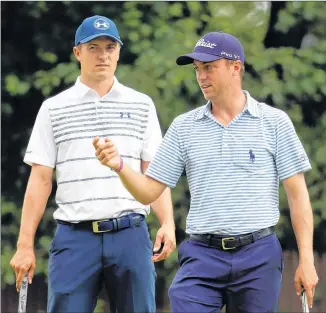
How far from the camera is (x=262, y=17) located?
1010cm

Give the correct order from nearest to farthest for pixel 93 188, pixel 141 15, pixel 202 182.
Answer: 1. pixel 202 182
2. pixel 93 188
3. pixel 141 15

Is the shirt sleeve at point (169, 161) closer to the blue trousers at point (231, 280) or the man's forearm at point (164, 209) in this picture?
the blue trousers at point (231, 280)

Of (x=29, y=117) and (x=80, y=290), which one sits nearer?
(x=80, y=290)

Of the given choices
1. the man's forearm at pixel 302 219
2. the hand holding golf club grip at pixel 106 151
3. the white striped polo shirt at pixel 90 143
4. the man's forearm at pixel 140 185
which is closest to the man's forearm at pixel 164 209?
the white striped polo shirt at pixel 90 143

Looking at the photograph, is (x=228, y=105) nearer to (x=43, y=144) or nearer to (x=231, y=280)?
(x=231, y=280)

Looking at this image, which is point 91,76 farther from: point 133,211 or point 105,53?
point 133,211

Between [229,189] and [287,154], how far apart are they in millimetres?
321

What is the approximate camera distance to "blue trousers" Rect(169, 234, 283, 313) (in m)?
5.11

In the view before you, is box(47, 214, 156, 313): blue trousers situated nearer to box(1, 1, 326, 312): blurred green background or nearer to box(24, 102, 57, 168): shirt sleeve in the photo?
box(24, 102, 57, 168): shirt sleeve

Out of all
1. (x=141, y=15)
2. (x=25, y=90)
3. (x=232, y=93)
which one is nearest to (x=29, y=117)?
(x=25, y=90)

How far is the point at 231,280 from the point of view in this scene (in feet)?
16.8

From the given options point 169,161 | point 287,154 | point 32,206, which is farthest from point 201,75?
point 32,206

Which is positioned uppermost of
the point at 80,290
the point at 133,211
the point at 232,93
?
the point at 232,93

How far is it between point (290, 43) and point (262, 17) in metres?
0.35
